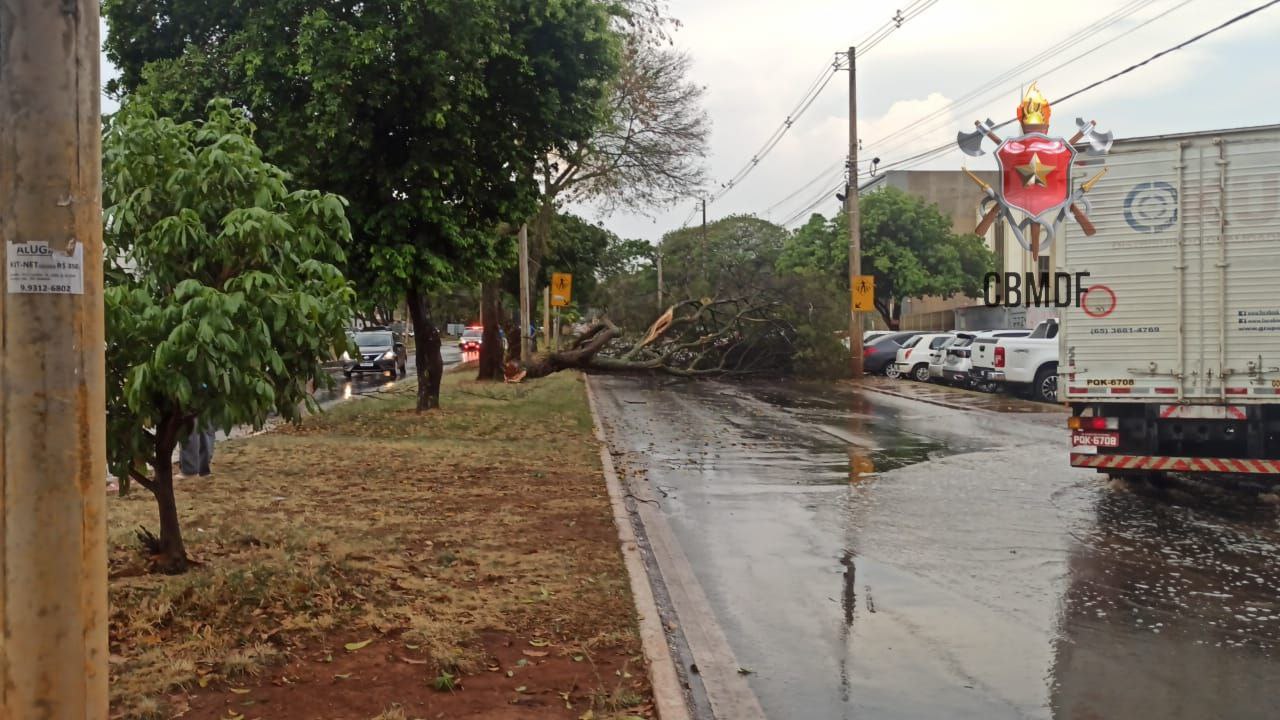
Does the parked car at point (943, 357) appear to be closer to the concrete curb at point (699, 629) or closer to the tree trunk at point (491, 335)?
the tree trunk at point (491, 335)

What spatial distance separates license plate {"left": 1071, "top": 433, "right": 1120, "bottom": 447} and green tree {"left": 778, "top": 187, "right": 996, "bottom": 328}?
44750 mm

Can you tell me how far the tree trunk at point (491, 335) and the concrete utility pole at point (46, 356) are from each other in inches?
879

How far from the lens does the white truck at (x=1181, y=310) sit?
34.2ft

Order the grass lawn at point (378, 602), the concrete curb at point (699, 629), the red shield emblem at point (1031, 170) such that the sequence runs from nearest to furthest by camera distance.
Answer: the grass lawn at point (378, 602), the concrete curb at point (699, 629), the red shield emblem at point (1031, 170)

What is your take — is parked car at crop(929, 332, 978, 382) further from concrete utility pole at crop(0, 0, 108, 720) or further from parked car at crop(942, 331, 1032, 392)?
concrete utility pole at crop(0, 0, 108, 720)

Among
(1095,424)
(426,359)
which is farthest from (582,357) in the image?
(1095,424)

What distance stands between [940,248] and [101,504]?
184 feet

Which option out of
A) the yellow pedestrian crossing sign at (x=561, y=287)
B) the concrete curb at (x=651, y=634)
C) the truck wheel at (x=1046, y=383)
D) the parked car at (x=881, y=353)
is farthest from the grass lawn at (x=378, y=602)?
the parked car at (x=881, y=353)

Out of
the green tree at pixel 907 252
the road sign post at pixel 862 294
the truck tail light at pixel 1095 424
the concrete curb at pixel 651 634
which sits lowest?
the concrete curb at pixel 651 634

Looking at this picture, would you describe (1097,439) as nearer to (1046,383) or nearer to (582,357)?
(1046,383)

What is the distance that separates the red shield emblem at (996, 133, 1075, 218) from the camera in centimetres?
1605

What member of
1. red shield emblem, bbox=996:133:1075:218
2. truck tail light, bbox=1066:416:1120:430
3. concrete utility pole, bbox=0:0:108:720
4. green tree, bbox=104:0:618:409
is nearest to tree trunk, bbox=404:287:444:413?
green tree, bbox=104:0:618:409

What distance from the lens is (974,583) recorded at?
756cm

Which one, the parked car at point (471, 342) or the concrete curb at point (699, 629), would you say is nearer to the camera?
the concrete curb at point (699, 629)
